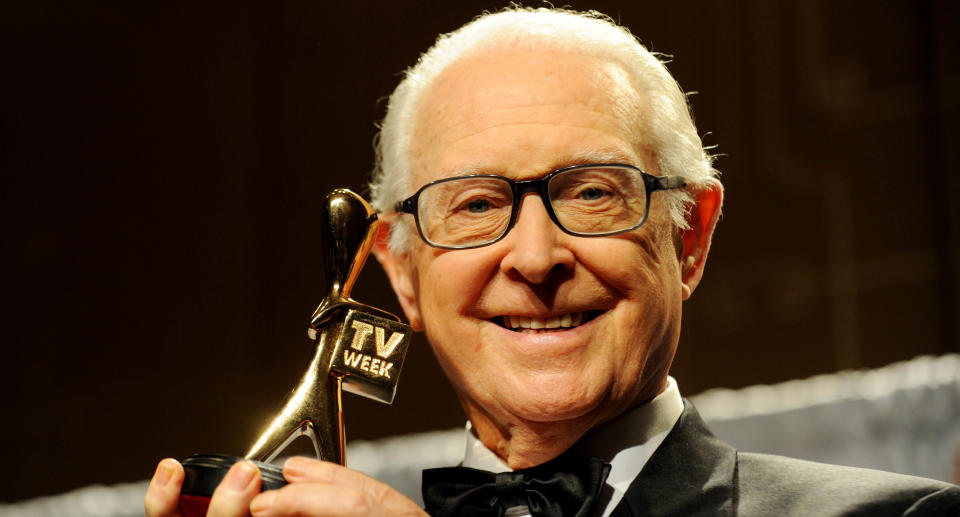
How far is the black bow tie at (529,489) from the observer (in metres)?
1.32

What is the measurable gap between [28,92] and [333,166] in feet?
2.34

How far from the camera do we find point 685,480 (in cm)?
139

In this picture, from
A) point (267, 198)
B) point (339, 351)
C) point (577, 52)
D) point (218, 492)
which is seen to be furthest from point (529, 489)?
point (267, 198)

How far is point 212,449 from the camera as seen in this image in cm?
238

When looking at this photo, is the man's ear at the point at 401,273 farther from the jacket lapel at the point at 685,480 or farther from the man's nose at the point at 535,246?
the jacket lapel at the point at 685,480

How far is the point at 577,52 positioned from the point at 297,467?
720 millimetres

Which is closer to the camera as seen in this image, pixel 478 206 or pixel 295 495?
pixel 295 495

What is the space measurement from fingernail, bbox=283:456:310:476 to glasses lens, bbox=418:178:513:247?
41 cm

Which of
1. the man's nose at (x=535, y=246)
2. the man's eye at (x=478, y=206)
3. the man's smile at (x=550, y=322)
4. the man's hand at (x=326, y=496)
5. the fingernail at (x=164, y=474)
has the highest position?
the man's eye at (x=478, y=206)

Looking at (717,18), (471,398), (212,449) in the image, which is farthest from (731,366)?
(471,398)

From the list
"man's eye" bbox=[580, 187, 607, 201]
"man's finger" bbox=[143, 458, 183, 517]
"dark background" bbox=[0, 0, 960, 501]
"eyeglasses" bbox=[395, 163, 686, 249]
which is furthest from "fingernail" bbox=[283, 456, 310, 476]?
"dark background" bbox=[0, 0, 960, 501]

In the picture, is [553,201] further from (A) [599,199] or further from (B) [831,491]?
(B) [831,491]

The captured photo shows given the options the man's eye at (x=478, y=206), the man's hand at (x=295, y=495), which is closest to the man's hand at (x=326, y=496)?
the man's hand at (x=295, y=495)

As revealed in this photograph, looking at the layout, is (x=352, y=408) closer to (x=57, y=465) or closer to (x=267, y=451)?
(x=57, y=465)
